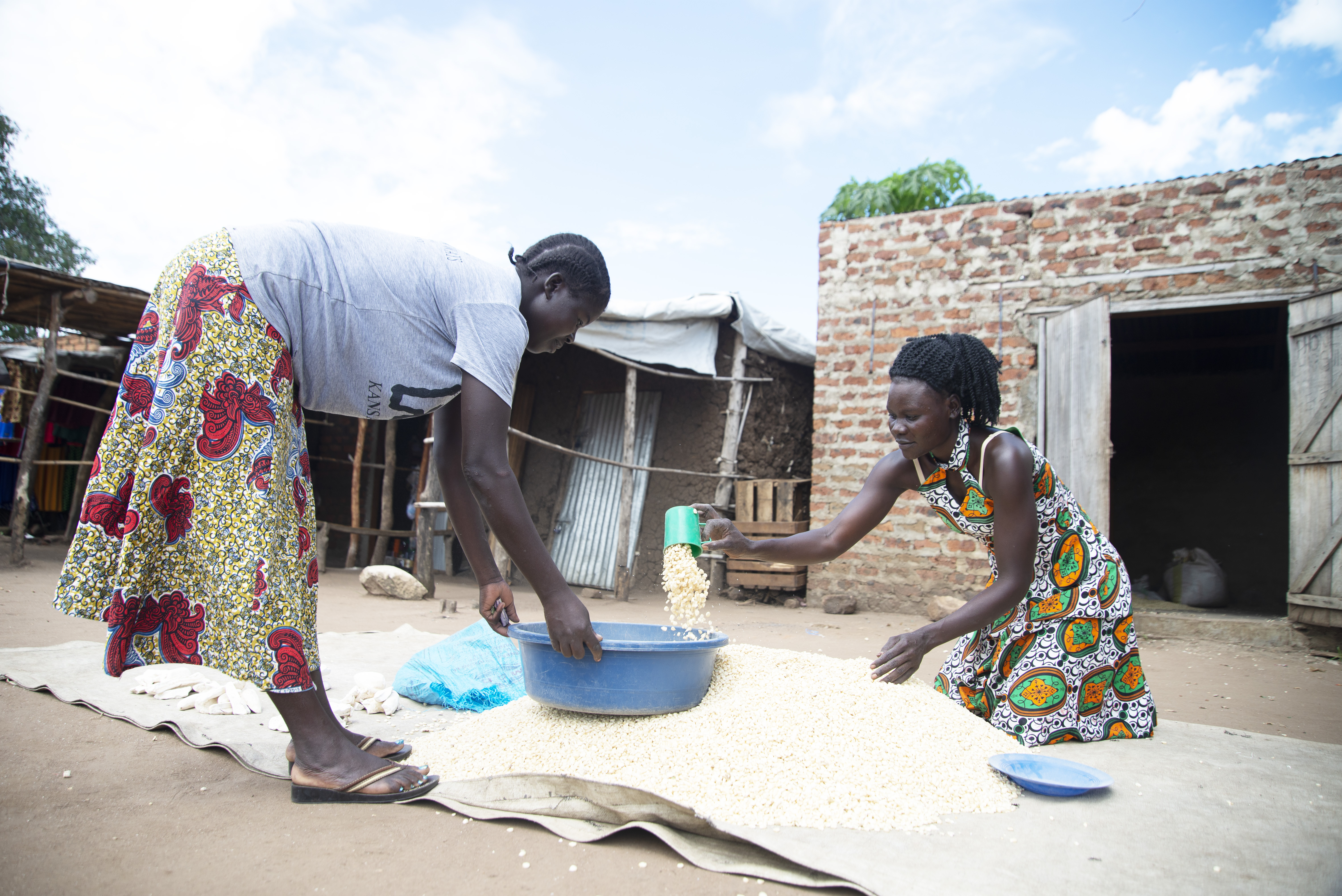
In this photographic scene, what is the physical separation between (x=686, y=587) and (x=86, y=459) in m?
9.67

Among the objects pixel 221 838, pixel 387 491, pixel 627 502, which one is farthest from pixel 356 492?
pixel 221 838

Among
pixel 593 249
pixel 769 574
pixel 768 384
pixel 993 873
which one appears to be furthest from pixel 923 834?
pixel 768 384

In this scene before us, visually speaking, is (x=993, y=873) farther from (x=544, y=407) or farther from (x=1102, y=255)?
(x=544, y=407)

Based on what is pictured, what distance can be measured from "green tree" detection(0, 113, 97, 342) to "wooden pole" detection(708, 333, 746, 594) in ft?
51.4

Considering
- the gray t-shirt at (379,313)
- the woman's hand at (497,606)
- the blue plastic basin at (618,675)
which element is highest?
the gray t-shirt at (379,313)

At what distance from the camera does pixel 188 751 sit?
2186mm

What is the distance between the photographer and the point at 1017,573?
2.16 meters

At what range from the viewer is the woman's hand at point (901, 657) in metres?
2.16

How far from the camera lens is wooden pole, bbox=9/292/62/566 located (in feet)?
21.5

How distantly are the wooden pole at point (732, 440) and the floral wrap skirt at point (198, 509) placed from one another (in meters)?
5.36

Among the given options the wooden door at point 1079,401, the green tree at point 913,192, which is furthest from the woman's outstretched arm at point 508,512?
the green tree at point 913,192

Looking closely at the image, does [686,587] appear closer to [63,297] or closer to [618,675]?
[618,675]

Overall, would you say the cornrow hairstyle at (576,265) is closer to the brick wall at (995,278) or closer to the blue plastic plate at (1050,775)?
the blue plastic plate at (1050,775)

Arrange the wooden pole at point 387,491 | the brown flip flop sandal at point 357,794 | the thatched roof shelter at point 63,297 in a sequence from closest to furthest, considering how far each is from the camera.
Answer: the brown flip flop sandal at point 357,794 → the thatched roof shelter at point 63,297 → the wooden pole at point 387,491
